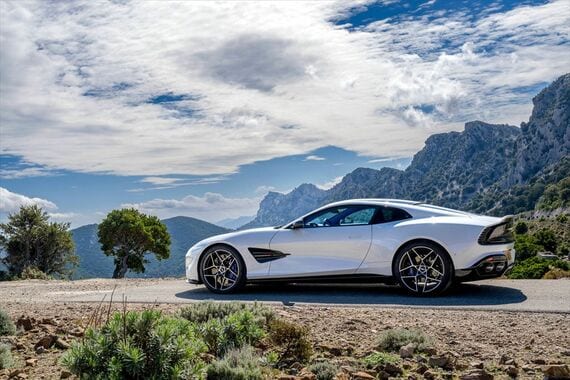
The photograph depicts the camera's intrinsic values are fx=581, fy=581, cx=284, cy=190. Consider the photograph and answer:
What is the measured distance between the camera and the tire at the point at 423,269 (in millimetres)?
8484

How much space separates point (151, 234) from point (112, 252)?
10.1 feet

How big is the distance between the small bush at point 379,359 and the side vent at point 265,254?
4.34 metres

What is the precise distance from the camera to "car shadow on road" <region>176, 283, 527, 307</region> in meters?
8.24

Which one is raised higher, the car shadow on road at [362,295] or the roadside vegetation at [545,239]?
the roadside vegetation at [545,239]

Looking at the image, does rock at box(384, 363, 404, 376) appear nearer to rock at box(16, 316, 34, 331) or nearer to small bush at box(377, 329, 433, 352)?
small bush at box(377, 329, 433, 352)

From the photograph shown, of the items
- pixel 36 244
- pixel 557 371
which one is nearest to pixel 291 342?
pixel 557 371

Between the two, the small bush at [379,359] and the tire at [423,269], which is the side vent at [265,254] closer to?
the tire at [423,269]

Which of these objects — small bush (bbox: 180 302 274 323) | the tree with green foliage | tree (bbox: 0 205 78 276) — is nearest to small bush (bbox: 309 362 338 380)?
small bush (bbox: 180 302 274 323)

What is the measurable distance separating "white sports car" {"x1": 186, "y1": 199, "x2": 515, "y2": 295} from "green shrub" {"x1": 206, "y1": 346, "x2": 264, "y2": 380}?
4175mm

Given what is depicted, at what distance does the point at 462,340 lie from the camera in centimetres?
589

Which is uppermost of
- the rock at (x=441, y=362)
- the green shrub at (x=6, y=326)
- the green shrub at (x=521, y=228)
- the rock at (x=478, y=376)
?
the green shrub at (x=521, y=228)

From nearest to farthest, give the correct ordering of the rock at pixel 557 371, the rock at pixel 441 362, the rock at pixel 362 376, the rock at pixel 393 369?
the rock at pixel 557 371 < the rock at pixel 362 376 < the rock at pixel 393 369 < the rock at pixel 441 362

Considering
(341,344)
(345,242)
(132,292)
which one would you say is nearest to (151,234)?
(132,292)

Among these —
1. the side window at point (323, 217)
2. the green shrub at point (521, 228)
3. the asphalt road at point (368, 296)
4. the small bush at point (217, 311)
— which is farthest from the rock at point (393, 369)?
the green shrub at point (521, 228)
